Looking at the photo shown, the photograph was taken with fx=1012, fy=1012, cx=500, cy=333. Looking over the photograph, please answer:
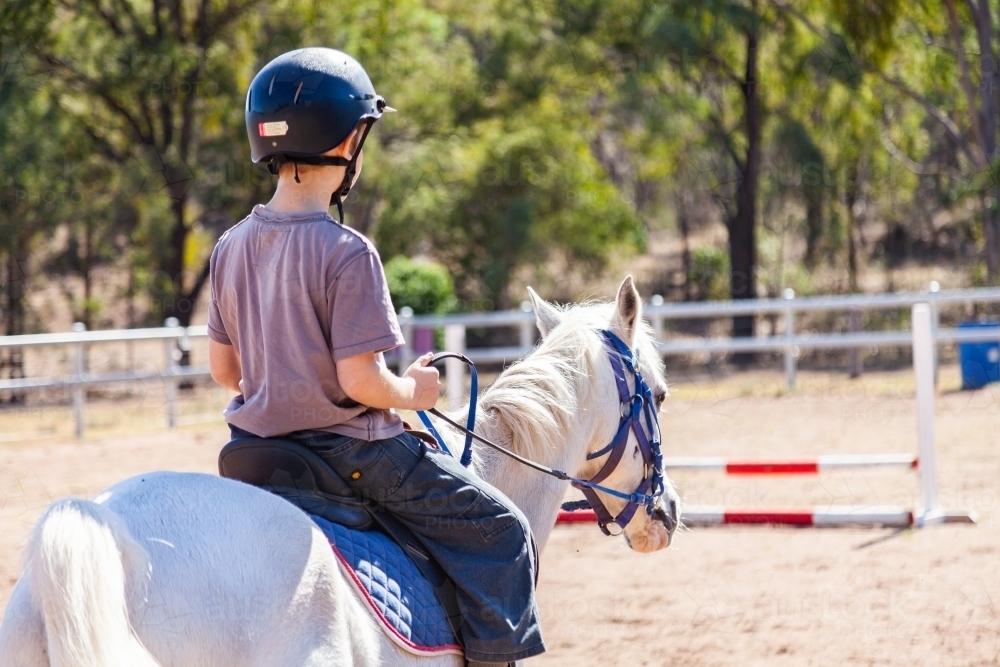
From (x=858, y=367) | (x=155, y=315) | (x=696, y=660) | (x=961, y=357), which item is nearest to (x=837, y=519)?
(x=696, y=660)

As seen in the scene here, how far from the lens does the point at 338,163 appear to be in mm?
2453

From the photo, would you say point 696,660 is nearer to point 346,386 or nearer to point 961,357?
point 346,386

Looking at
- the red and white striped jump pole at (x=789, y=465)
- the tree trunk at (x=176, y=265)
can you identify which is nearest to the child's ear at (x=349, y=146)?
the red and white striped jump pole at (x=789, y=465)

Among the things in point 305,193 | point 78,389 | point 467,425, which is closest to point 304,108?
point 305,193

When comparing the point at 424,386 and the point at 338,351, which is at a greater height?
the point at 338,351

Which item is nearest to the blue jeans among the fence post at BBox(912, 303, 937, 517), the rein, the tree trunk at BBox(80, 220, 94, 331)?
the rein

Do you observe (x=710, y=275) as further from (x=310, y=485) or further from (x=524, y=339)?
(x=310, y=485)

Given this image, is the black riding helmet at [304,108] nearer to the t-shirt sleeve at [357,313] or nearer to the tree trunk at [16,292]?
the t-shirt sleeve at [357,313]

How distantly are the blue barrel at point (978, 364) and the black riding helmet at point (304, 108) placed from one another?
452 inches

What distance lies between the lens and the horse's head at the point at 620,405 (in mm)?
3045

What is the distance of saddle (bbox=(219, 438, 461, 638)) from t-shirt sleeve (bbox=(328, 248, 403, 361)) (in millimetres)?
276

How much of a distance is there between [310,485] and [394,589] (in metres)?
0.31

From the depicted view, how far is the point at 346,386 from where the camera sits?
2.31 metres

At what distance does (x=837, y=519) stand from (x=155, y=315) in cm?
1559
